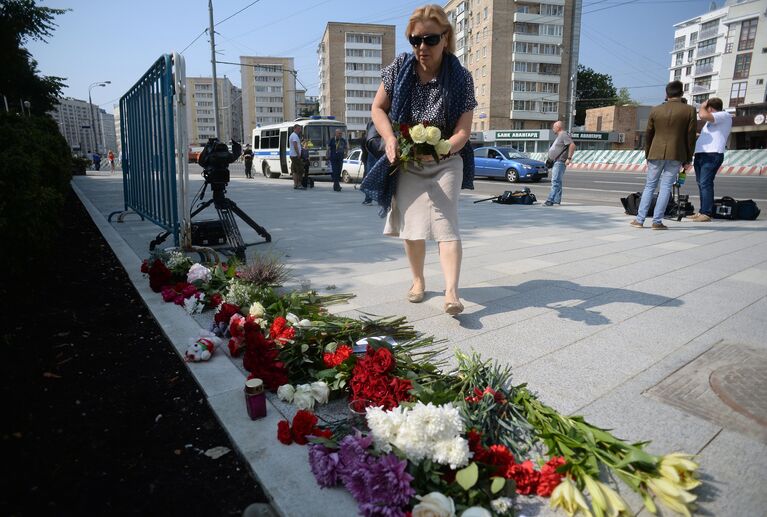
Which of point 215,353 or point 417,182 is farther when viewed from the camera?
point 417,182

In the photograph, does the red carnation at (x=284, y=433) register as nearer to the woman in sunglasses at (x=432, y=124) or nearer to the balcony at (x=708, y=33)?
the woman in sunglasses at (x=432, y=124)

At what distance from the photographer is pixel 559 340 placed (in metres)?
2.86

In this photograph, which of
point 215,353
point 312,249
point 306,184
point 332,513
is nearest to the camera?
point 332,513

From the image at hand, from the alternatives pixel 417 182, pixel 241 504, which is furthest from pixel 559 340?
pixel 241 504

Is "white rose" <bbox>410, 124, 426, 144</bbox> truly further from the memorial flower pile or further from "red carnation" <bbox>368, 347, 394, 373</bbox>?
"red carnation" <bbox>368, 347, 394, 373</bbox>

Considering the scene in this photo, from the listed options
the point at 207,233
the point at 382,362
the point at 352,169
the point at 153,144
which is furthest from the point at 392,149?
the point at 352,169

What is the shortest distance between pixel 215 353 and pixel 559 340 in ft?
6.66

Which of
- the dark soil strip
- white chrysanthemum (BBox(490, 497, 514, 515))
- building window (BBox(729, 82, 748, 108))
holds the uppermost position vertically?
building window (BBox(729, 82, 748, 108))

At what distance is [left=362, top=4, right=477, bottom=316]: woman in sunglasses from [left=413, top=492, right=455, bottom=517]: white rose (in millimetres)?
1688

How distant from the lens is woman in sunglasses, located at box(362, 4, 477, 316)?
3082mm

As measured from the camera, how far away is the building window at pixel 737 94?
64812 mm

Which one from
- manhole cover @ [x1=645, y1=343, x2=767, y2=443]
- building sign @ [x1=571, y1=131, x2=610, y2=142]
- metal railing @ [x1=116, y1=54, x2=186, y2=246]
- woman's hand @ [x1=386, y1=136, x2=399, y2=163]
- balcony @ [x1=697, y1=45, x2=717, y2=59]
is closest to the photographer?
manhole cover @ [x1=645, y1=343, x2=767, y2=443]

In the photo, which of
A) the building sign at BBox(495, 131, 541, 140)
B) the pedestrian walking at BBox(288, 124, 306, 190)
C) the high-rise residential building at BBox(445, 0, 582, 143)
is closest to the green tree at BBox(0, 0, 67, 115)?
the pedestrian walking at BBox(288, 124, 306, 190)

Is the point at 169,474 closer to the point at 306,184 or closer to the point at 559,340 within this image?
the point at 559,340
